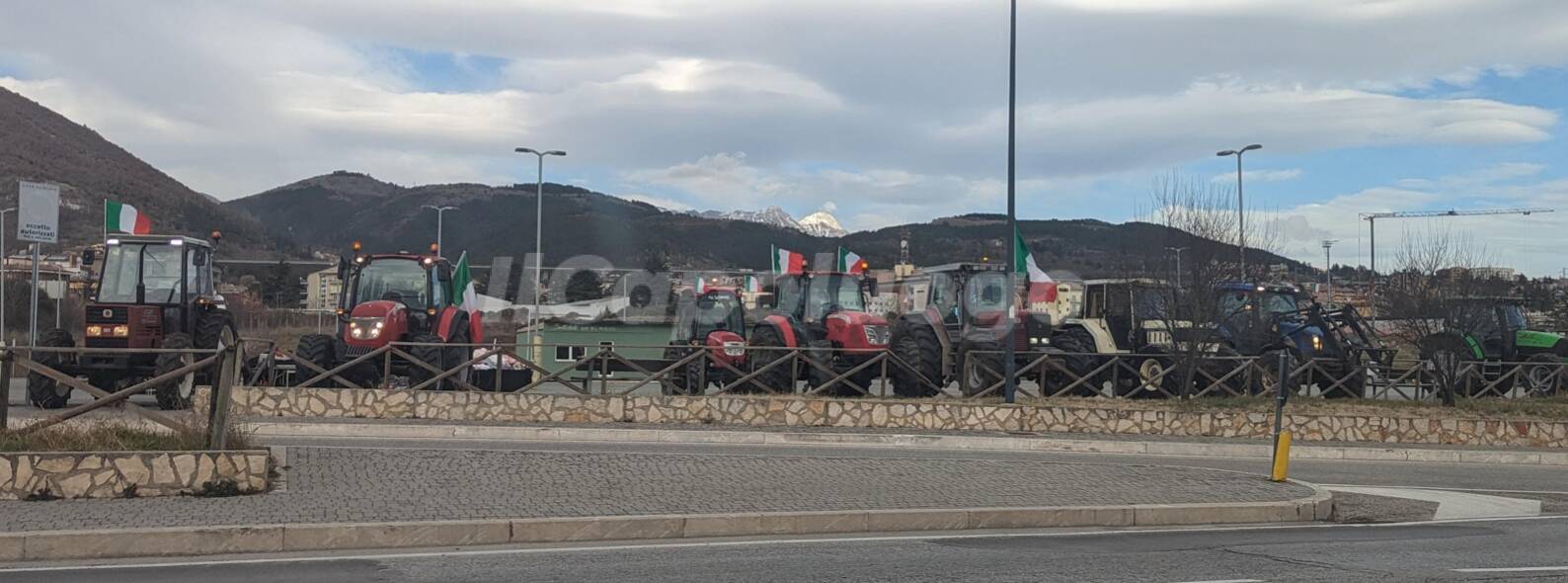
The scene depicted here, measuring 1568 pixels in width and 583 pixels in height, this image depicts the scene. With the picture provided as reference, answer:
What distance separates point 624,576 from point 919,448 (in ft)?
36.8

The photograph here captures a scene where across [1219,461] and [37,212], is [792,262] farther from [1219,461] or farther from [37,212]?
[37,212]

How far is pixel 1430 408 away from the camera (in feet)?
76.1

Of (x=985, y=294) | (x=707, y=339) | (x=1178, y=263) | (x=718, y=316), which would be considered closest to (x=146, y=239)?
(x=707, y=339)

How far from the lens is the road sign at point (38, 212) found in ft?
93.3

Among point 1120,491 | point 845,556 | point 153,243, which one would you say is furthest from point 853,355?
point 845,556

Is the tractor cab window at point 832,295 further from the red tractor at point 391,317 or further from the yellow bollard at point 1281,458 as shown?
the yellow bollard at point 1281,458

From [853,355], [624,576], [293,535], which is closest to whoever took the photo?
[624,576]

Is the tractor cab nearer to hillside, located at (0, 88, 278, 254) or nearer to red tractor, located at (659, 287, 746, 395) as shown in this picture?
red tractor, located at (659, 287, 746, 395)

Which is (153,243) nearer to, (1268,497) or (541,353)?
(541,353)

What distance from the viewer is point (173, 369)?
17.9 meters

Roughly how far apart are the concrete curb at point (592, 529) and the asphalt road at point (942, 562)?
1.14ft

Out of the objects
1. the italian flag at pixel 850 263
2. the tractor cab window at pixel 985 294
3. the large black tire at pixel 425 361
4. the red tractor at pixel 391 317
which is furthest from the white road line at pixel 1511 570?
the italian flag at pixel 850 263

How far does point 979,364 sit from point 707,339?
5368 mm

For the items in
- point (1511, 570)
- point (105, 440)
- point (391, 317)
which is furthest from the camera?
point (391, 317)
